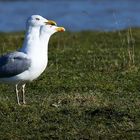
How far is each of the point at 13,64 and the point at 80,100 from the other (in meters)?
1.08

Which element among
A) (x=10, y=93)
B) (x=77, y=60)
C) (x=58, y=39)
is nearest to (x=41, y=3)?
(x=58, y=39)

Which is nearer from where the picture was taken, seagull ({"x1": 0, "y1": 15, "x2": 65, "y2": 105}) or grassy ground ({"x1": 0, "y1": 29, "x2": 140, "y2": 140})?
grassy ground ({"x1": 0, "y1": 29, "x2": 140, "y2": 140})

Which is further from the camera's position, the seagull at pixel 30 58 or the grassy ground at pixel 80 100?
the seagull at pixel 30 58

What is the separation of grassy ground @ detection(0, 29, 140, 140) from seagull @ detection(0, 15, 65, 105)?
39cm

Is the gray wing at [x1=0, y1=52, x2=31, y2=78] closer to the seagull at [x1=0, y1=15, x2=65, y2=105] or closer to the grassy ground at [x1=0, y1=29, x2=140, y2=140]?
the seagull at [x1=0, y1=15, x2=65, y2=105]

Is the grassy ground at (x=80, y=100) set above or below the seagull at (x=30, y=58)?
below

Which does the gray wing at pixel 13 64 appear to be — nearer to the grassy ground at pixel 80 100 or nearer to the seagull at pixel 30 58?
the seagull at pixel 30 58

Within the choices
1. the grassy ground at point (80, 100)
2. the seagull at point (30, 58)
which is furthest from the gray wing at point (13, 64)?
the grassy ground at point (80, 100)

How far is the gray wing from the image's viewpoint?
9914 millimetres

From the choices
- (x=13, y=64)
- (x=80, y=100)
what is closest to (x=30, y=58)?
(x=13, y=64)

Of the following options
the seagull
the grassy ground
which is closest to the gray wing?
the seagull

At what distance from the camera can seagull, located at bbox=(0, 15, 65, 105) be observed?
32.4 feet

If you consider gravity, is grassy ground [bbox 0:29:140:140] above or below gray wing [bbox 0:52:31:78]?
below

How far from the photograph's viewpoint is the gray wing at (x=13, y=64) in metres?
9.91
